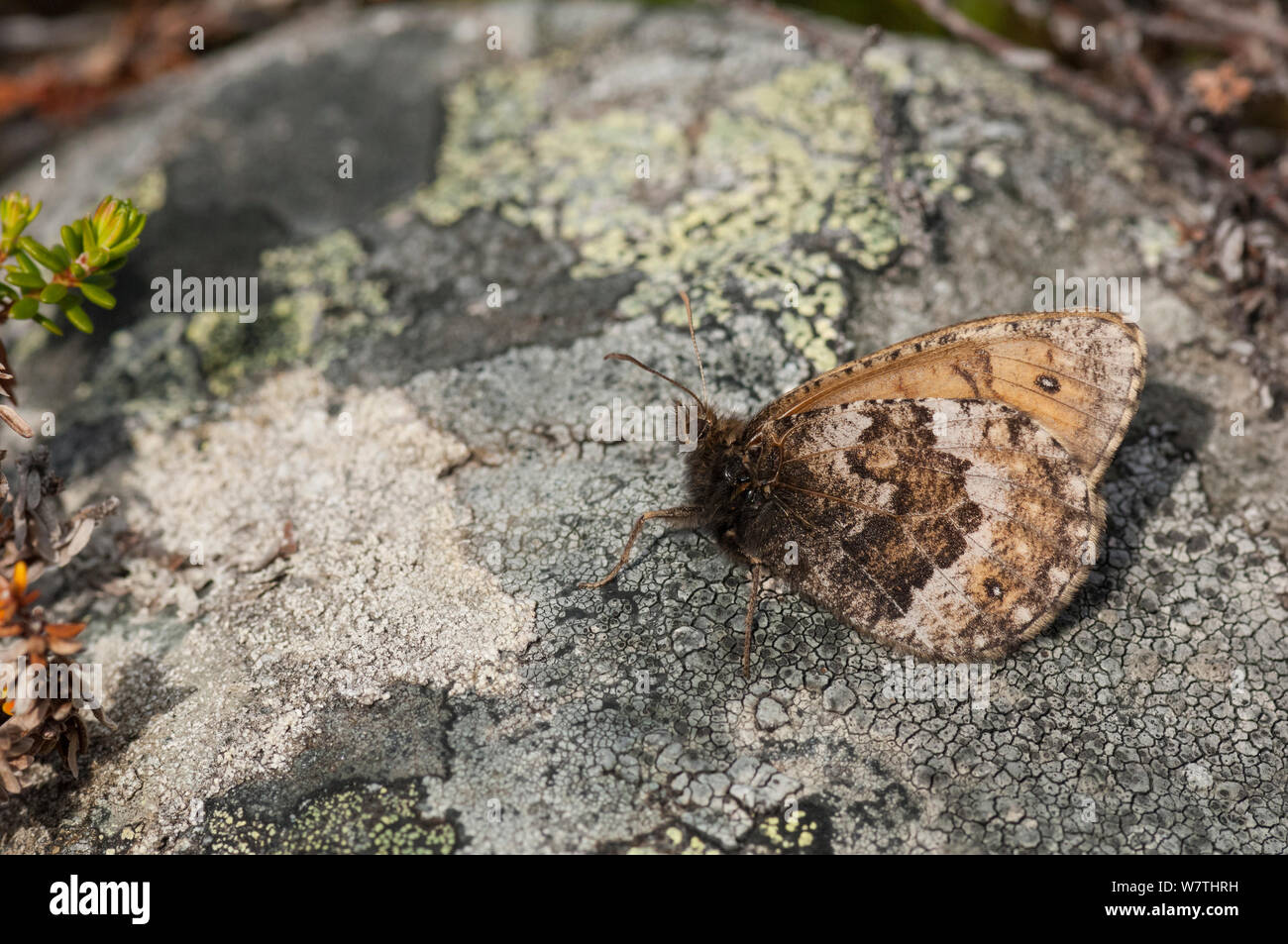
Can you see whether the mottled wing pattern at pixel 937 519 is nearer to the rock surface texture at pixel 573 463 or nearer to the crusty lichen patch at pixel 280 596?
the rock surface texture at pixel 573 463

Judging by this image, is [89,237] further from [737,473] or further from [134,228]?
[737,473]

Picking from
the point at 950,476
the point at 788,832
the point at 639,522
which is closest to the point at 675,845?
the point at 788,832

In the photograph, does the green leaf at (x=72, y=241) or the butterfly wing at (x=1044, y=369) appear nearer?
the butterfly wing at (x=1044, y=369)

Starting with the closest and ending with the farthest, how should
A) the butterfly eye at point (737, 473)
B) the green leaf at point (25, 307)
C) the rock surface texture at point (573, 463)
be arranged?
the rock surface texture at point (573, 463) < the green leaf at point (25, 307) < the butterfly eye at point (737, 473)

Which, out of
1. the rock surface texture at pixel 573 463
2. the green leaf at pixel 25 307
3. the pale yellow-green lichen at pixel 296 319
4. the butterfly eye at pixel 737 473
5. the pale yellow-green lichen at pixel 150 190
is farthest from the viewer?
the pale yellow-green lichen at pixel 150 190

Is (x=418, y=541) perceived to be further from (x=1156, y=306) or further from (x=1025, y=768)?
(x=1156, y=306)

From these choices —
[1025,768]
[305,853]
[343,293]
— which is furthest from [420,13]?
[1025,768]

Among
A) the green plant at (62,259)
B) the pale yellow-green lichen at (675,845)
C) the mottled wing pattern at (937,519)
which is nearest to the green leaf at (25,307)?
the green plant at (62,259)
